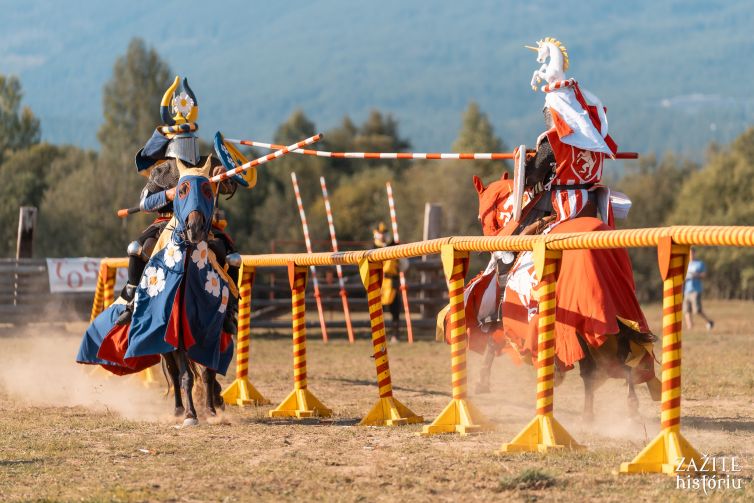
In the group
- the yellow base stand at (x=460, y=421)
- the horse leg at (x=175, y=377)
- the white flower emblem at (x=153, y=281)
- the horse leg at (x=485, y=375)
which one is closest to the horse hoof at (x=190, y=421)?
the horse leg at (x=175, y=377)

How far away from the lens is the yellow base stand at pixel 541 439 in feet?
25.0

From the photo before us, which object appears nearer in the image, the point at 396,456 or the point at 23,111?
the point at 396,456

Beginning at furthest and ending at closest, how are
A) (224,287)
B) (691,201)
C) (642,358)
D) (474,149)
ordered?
(474,149), (691,201), (224,287), (642,358)

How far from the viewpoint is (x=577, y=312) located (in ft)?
29.0

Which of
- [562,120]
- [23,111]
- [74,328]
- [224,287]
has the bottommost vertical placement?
[74,328]

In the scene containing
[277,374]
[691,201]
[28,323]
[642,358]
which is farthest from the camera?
[691,201]

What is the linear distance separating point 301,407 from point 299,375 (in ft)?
1.00

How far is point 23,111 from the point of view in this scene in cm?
7794

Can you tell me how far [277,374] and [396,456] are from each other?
7627 mm

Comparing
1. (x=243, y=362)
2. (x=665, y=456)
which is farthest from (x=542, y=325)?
(x=243, y=362)

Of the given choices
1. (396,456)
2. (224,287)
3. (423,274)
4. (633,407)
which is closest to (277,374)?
(224,287)

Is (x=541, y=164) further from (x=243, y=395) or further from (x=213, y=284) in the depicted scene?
(x=243, y=395)

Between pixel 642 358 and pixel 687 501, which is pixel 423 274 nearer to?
pixel 642 358

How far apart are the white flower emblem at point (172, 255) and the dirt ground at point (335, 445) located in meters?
1.25
